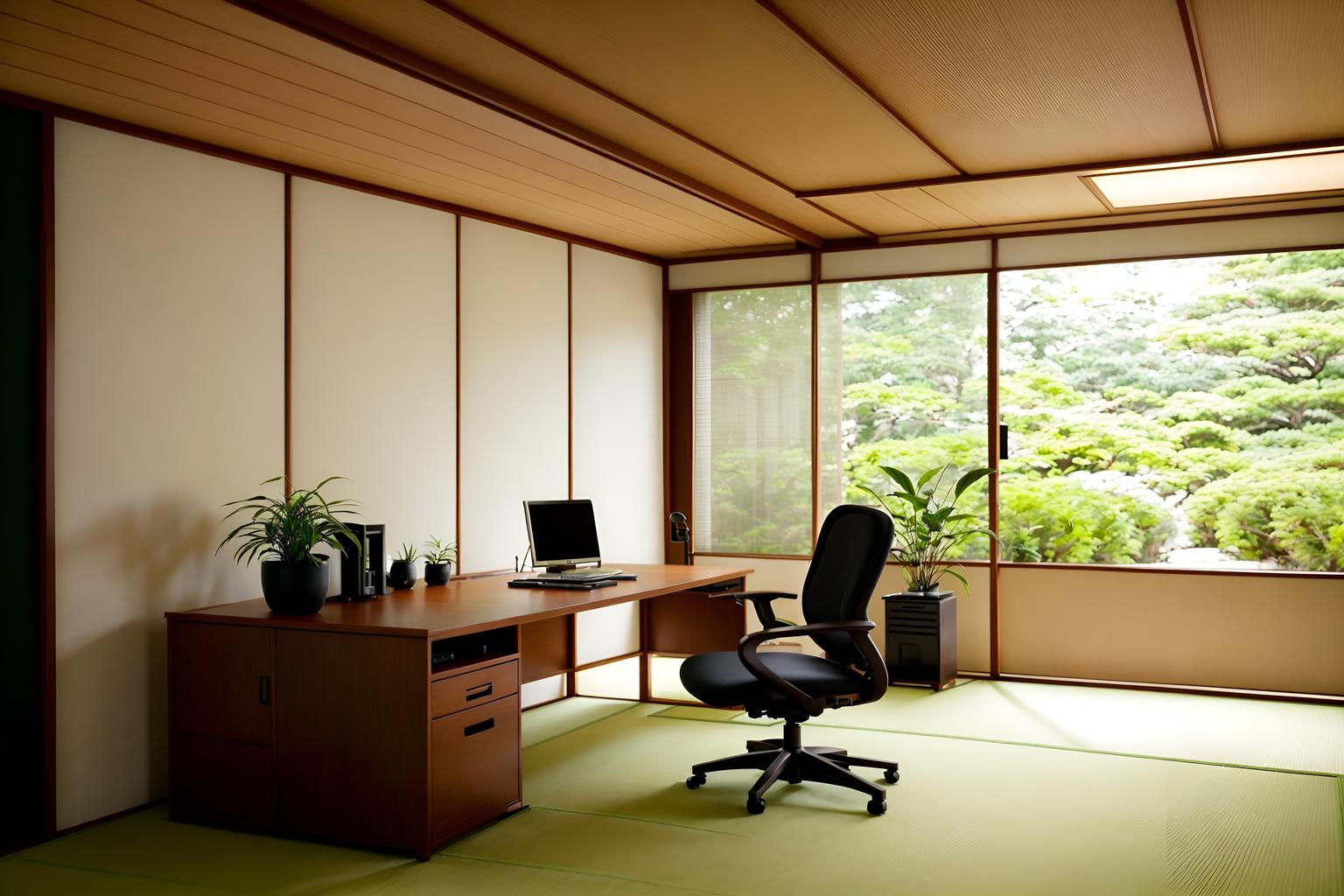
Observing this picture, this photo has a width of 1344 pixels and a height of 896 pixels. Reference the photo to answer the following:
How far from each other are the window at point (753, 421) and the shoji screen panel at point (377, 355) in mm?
2177

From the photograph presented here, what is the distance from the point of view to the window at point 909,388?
10.3m

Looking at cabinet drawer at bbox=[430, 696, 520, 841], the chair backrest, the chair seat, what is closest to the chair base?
the chair seat

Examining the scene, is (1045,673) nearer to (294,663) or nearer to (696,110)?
(696,110)

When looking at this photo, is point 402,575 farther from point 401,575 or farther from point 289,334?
point 289,334

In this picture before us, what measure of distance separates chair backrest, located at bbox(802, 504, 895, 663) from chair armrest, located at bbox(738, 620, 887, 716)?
0.08 m

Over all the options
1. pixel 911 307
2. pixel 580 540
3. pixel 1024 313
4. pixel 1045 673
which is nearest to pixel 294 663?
pixel 580 540

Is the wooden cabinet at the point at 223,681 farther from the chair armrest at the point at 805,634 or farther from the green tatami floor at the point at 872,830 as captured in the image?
the chair armrest at the point at 805,634

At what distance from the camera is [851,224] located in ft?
21.3

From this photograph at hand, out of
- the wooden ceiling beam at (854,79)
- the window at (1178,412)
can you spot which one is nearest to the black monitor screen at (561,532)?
the wooden ceiling beam at (854,79)

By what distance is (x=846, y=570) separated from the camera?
4.20 metres

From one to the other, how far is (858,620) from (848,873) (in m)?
0.91

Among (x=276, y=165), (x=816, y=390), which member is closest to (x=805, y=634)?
(x=276, y=165)

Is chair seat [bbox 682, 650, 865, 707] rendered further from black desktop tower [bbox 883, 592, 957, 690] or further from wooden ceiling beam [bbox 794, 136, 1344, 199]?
wooden ceiling beam [bbox 794, 136, 1344, 199]

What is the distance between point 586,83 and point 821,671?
2.25 metres
